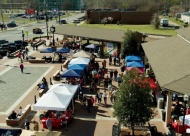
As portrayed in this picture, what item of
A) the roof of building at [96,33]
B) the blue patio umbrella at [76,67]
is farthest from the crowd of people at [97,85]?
the roof of building at [96,33]

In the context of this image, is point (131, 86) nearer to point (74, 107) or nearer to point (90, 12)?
point (74, 107)

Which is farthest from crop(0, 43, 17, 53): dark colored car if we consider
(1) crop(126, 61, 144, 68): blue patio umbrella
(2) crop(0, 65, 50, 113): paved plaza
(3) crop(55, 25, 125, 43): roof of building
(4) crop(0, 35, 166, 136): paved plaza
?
(1) crop(126, 61, 144, 68): blue patio umbrella

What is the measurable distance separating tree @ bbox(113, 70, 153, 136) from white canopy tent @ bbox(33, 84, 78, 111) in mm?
4276

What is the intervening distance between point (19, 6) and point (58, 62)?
139 meters

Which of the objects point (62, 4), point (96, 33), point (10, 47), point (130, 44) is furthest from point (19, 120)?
point (62, 4)

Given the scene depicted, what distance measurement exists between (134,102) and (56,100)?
5.78 meters

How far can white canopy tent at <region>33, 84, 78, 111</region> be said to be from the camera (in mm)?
17609

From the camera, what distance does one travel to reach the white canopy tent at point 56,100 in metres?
17.6

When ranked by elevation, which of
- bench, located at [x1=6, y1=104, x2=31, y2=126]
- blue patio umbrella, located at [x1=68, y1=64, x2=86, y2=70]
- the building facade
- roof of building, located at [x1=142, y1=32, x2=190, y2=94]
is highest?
the building facade

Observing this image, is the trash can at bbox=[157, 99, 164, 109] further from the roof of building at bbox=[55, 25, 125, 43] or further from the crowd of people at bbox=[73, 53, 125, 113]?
the roof of building at bbox=[55, 25, 125, 43]

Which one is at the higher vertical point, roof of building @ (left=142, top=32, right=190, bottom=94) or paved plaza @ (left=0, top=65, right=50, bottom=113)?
roof of building @ (left=142, top=32, right=190, bottom=94)

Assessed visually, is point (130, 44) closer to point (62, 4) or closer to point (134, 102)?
point (134, 102)

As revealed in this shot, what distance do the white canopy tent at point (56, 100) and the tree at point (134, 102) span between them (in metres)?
4.28

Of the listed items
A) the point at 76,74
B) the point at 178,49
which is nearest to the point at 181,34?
the point at 178,49
